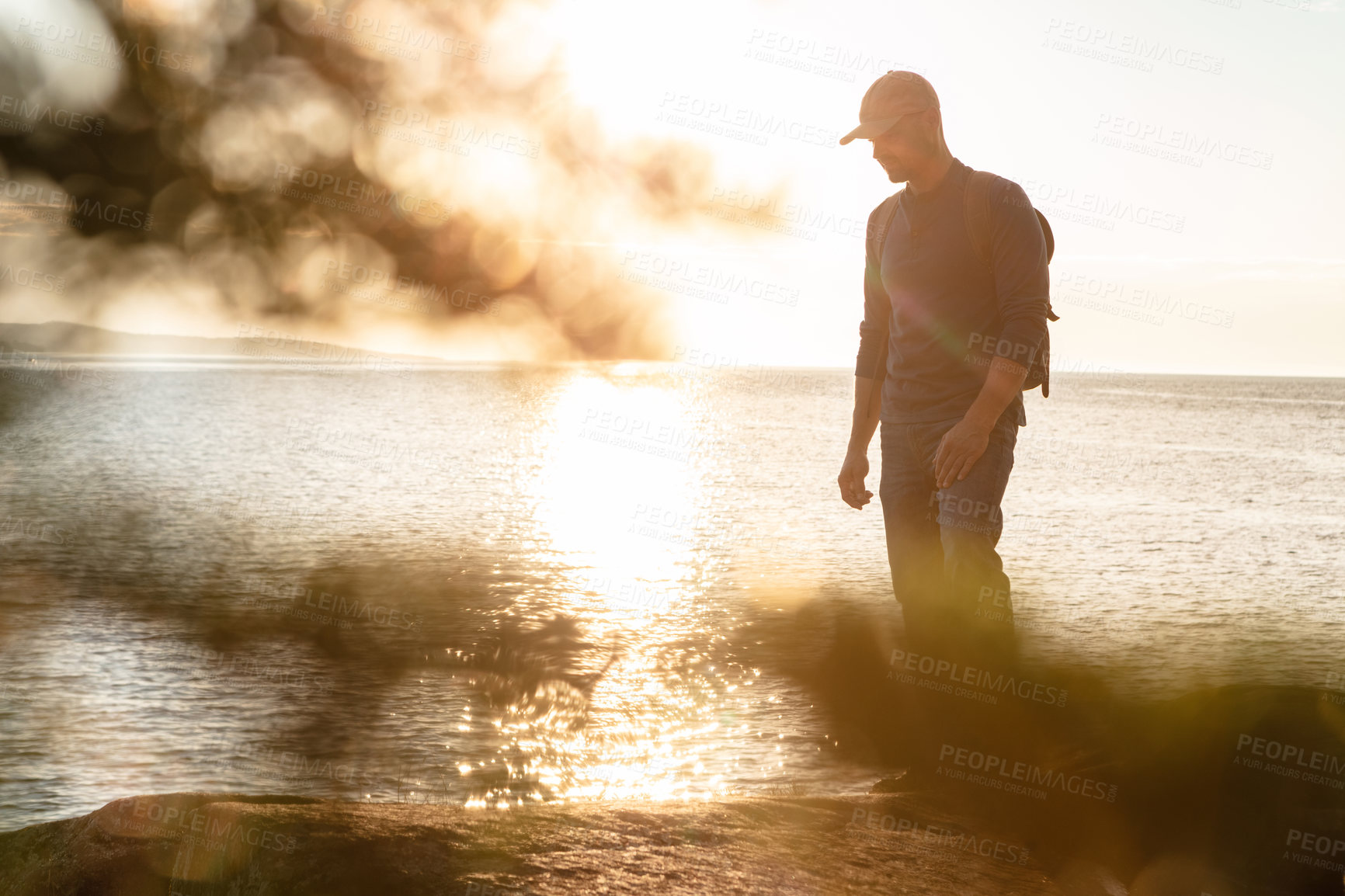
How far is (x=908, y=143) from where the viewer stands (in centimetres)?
334

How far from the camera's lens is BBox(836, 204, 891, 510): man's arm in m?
3.96

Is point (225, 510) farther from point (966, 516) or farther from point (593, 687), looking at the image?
point (966, 516)

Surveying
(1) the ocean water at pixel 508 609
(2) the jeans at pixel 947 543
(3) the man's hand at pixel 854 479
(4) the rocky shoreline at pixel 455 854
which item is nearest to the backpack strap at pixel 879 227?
(2) the jeans at pixel 947 543

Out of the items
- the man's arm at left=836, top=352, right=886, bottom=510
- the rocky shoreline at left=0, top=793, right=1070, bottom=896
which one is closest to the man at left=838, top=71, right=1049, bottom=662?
the man's arm at left=836, top=352, right=886, bottom=510

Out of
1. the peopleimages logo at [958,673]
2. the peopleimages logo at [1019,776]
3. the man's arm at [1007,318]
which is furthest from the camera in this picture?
the peopleimages logo at [1019,776]

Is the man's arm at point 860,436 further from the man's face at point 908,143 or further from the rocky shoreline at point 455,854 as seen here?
the rocky shoreline at point 455,854

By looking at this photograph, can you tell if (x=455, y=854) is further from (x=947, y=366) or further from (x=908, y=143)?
(x=908, y=143)

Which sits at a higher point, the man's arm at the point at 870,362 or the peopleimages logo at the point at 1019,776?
the man's arm at the point at 870,362

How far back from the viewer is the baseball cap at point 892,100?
130 inches

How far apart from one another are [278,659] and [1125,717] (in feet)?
19.2

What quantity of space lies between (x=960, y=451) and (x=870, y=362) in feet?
3.01

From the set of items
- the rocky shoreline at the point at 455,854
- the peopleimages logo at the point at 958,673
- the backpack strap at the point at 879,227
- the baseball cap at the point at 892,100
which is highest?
the baseball cap at the point at 892,100

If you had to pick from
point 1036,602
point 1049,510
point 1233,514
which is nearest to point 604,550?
point 1036,602

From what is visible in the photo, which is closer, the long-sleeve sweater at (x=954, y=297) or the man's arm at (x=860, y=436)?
the long-sleeve sweater at (x=954, y=297)
